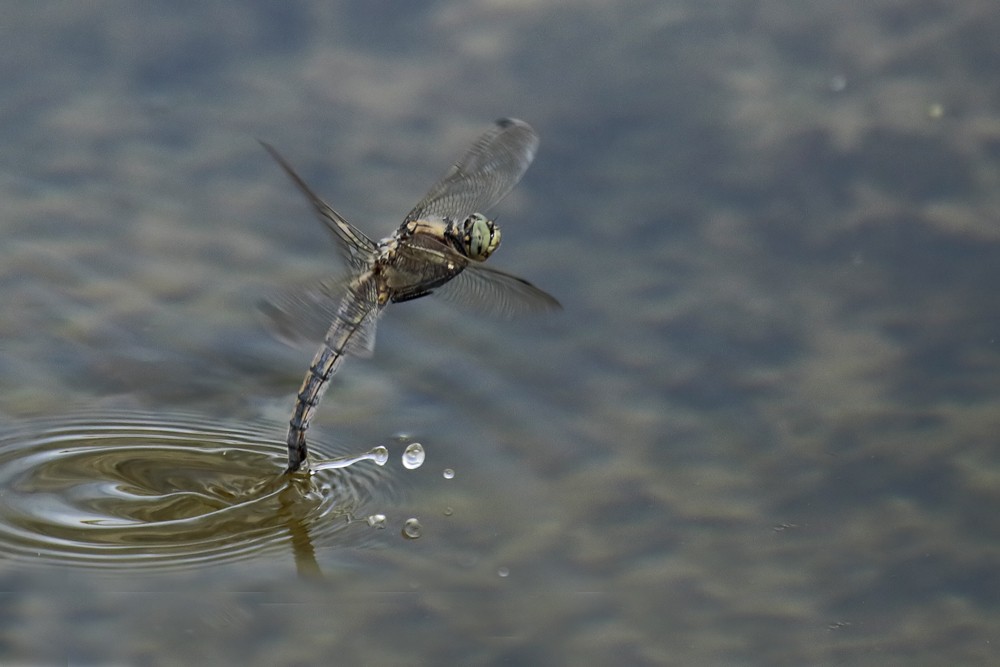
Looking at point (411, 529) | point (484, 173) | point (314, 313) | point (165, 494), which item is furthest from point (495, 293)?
point (165, 494)

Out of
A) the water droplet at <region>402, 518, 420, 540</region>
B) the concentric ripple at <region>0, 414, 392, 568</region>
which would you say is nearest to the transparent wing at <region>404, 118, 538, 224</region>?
the concentric ripple at <region>0, 414, 392, 568</region>

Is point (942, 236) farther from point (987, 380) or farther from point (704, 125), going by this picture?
point (704, 125)

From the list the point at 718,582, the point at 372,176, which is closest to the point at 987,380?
the point at 718,582

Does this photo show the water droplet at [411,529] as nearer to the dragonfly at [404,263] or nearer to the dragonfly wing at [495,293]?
the dragonfly at [404,263]

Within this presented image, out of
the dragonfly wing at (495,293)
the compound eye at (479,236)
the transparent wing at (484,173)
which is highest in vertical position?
the transparent wing at (484,173)

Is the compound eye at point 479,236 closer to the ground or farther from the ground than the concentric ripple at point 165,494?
farther from the ground

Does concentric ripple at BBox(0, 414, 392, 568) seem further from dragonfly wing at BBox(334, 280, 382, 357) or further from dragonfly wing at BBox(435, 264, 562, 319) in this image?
dragonfly wing at BBox(435, 264, 562, 319)

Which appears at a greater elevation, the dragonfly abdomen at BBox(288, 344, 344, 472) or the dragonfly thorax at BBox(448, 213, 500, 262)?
the dragonfly thorax at BBox(448, 213, 500, 262)

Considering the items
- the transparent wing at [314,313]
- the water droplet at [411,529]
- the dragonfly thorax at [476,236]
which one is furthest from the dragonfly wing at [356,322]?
the water droplet at [411,529]

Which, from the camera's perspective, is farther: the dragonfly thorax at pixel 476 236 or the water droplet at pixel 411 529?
the dragonfly thorax at pixel 476 236
